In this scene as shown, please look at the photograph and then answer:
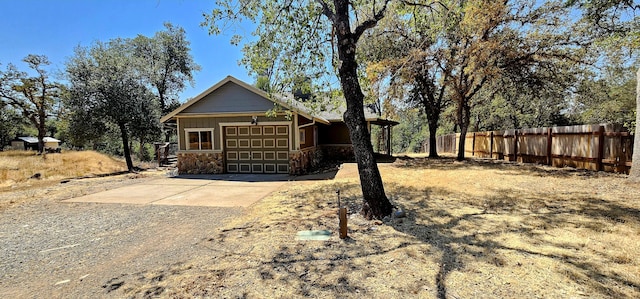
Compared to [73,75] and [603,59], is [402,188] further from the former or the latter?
[73,75]

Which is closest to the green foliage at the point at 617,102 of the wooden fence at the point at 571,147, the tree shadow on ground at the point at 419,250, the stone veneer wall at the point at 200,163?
the wooden fence at the point at 571,147

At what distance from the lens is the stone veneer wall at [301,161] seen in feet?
38.5

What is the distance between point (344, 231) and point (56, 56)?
70.6 feet

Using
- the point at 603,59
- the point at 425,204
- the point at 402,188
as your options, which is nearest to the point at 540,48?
the point at 603,59

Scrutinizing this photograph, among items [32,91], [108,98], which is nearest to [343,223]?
[108,98]

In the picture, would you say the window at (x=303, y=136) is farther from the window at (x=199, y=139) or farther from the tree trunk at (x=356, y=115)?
the tree trunk at (x=356, y=115)

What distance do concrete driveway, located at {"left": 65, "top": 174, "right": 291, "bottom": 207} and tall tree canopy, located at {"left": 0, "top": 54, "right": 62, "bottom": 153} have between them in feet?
46.6

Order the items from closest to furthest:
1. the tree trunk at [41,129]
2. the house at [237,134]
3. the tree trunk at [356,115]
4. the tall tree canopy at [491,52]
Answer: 1. the tree trunk at [356,115]
2. the tall tree canopy at [491,52]
3. the house at [237,134]
4. the tree trunk at [41,129]

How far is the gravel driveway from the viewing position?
3.29 meters

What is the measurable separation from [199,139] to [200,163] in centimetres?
109

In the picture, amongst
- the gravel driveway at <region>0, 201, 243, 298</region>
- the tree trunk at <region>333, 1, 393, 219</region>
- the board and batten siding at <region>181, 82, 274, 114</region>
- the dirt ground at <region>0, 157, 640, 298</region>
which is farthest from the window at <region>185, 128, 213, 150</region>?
the tree trunk at <region>333, 1, 393, 219</region>

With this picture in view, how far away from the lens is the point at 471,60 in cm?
1052

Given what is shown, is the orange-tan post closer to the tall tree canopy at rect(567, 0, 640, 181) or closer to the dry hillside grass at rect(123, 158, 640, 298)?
the dry hillside grass at rect(123, 158, 640, 298)

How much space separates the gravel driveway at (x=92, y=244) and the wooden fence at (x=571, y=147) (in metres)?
10.4
